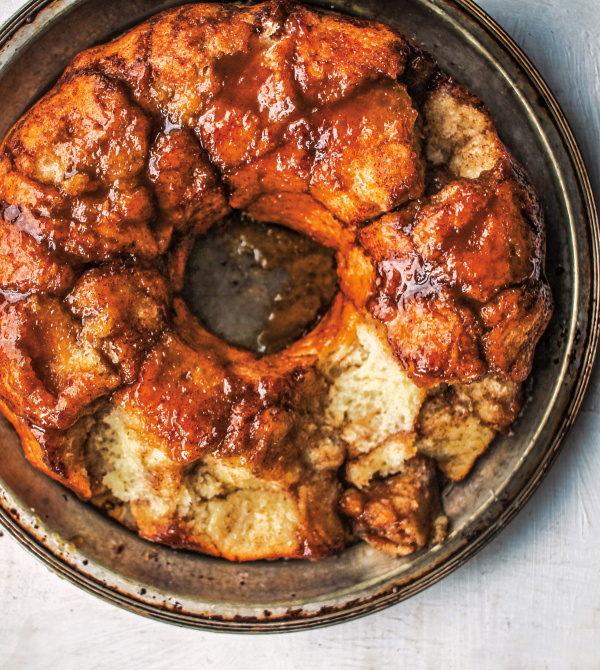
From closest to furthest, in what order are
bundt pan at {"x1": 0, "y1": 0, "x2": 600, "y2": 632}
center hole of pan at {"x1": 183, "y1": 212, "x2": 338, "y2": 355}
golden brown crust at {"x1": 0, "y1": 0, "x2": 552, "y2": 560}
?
golden brown crust at {"x1": 0, "y1": 0, "x2": 552, "y2": 560} < bundt pan at {"x1": 0, "y1": 0, "x2": 600, "y2": 632} < center hole of pan at {"x1": 183, "y1": 212, "x2": 338, "y2": 355}

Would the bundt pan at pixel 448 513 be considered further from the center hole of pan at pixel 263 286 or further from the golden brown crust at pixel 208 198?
the center hole of pan at pixel 263 286

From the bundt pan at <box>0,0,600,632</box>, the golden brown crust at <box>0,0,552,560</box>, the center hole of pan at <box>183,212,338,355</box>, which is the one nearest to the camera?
the golden brown crust at <box>0,0,552,560</box>

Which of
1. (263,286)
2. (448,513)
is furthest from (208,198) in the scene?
(448,513)

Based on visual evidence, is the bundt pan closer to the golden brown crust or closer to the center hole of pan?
the golden brown crust

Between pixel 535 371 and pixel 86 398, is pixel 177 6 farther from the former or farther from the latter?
pixel 535 371

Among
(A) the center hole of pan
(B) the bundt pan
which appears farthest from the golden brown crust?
(A) the center hole of pan

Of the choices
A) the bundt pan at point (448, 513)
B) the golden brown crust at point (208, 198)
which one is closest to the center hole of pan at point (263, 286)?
the golden brown crust at point (208, 198)
